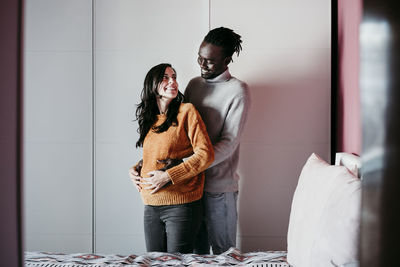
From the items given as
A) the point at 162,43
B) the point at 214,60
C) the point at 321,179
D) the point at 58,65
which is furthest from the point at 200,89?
the point at 321,179

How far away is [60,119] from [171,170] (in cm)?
100

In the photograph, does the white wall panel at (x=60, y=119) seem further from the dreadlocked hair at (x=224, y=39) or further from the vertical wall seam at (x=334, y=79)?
the vertical wall seam at (x=334, y=79)

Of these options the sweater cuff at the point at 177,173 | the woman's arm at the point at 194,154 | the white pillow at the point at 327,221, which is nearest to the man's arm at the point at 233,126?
the woman's arm at the point at 194,154

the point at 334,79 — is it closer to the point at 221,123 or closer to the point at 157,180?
the point at 221,123

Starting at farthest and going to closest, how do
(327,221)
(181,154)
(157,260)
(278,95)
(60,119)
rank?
(60,119), (278,95), (181,154), (157,260), (327,221)

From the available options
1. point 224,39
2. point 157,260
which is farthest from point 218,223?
point 224,39

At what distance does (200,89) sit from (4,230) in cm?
199

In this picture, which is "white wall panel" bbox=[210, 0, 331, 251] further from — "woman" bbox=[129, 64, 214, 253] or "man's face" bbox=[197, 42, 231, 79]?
"woman" bbox=[129, 64, 214, 253]

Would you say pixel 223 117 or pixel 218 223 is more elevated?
pixel 223 117

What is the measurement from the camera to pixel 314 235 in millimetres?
1077

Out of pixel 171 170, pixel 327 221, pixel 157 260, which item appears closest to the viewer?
pixel 327 221

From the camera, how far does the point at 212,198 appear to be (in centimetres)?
216

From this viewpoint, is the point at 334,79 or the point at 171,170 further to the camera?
the point at 334,79

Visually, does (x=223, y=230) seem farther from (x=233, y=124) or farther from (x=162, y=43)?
(x=162, y=43)
